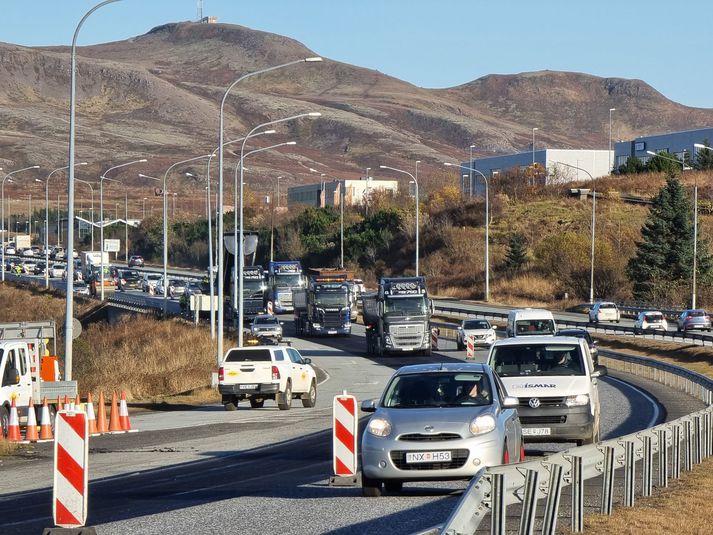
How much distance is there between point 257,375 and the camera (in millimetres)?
33719

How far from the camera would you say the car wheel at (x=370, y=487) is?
1570cm

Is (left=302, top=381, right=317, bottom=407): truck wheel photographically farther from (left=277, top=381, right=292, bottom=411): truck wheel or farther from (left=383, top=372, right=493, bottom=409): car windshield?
(left=383, top=372, right=493, bottom=409): car windshield

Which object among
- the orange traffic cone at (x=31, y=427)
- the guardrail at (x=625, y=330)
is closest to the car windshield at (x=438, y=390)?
the orange traffic cone at (x=31, y=427)

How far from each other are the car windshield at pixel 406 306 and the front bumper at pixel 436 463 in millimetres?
40665

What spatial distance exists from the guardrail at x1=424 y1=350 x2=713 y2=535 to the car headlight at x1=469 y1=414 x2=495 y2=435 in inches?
43.4

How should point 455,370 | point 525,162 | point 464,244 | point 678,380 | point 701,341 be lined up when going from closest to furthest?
point 455,370 < point 678,380 < point 701,341 < point 464,244 < point 525,162

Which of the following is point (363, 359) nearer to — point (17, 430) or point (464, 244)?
point (17, 430)

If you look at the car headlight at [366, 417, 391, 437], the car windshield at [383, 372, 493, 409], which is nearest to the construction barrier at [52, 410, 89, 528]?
the car headlight at [366, 417, 391, 437]

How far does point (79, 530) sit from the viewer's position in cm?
1154

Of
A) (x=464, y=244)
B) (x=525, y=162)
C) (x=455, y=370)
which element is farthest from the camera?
(x=525, y=162)

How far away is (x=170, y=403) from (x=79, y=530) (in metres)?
26.5

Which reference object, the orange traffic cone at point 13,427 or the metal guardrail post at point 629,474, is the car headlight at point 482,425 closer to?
the metal guardrail post at point 629,474

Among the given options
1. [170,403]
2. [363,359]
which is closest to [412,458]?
[170,403]

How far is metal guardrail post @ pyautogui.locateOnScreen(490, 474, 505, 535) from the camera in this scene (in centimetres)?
1061
